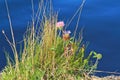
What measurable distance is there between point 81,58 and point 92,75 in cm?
57

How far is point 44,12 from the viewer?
14.1 feet

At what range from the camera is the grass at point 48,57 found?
418cm

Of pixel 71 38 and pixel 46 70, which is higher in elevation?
pixel 71 38

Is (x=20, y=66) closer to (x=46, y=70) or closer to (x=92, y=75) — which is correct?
(x=46, y=70)

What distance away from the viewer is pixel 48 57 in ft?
13.9

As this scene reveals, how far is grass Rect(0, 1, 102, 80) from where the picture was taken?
4176mm

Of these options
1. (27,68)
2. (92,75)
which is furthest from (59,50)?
(92,75)

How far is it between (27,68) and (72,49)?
0.44 meters

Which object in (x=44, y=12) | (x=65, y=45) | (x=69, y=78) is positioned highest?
(x=44, y=12)

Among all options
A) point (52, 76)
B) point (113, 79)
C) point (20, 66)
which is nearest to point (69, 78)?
point (52, 76)

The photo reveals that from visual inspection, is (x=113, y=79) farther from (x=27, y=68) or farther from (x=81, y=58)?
(x=27, y=68)

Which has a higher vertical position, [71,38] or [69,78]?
[71,38]

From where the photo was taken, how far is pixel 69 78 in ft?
14.0

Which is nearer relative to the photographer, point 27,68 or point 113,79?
point 27,68
